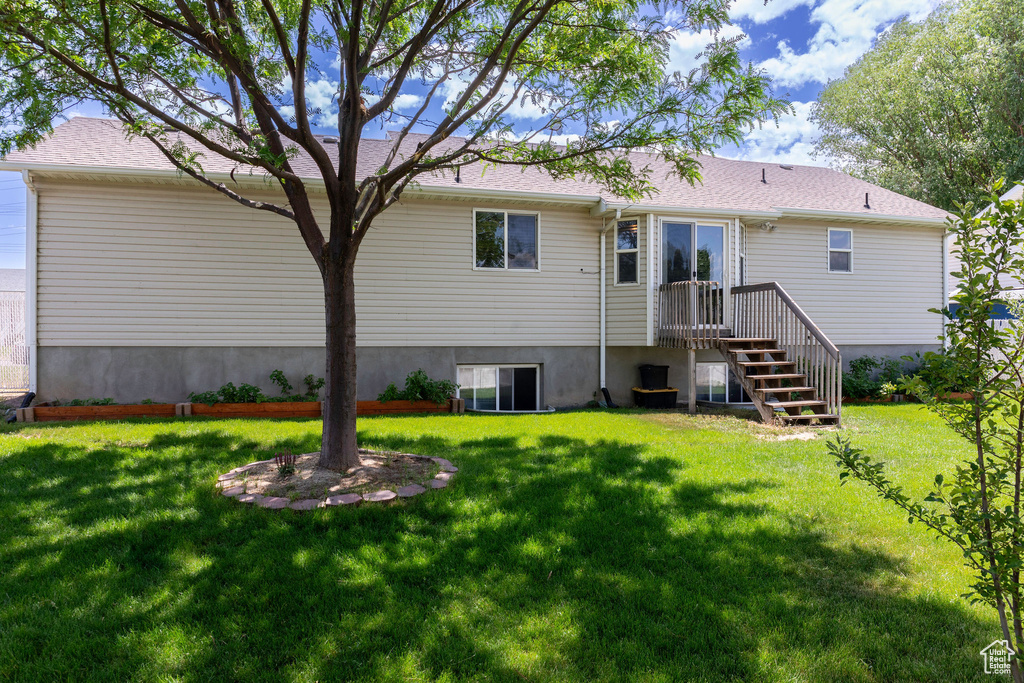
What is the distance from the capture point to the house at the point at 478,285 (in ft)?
29.5

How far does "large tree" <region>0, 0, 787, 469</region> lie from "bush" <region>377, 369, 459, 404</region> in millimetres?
4211

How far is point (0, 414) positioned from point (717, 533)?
9.59 m

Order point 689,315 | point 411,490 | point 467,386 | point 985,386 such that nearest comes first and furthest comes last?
1. point 985,386
2. point 411,490
3. point 689,315
4. point 467,386

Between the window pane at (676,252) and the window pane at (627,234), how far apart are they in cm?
55

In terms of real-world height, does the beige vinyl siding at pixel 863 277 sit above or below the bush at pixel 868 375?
above

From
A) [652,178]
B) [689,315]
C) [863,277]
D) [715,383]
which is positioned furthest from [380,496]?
[863,277]

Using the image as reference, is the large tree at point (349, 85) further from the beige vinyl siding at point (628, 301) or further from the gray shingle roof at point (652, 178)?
the beige vinyl siding at point (628, 301)

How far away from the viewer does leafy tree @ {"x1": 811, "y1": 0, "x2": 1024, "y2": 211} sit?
1886 centimetres

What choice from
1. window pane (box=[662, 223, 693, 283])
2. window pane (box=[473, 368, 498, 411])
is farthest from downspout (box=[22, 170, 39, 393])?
window pane (box=[662, 223, 693, 283])

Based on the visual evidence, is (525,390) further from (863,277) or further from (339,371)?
(863,277)

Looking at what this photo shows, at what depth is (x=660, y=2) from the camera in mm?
5863

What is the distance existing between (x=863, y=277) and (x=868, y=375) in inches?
86.1

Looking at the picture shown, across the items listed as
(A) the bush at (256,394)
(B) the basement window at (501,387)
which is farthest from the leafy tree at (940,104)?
(A) the bush at (256,394)

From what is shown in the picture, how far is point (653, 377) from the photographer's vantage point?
11.1 meters
